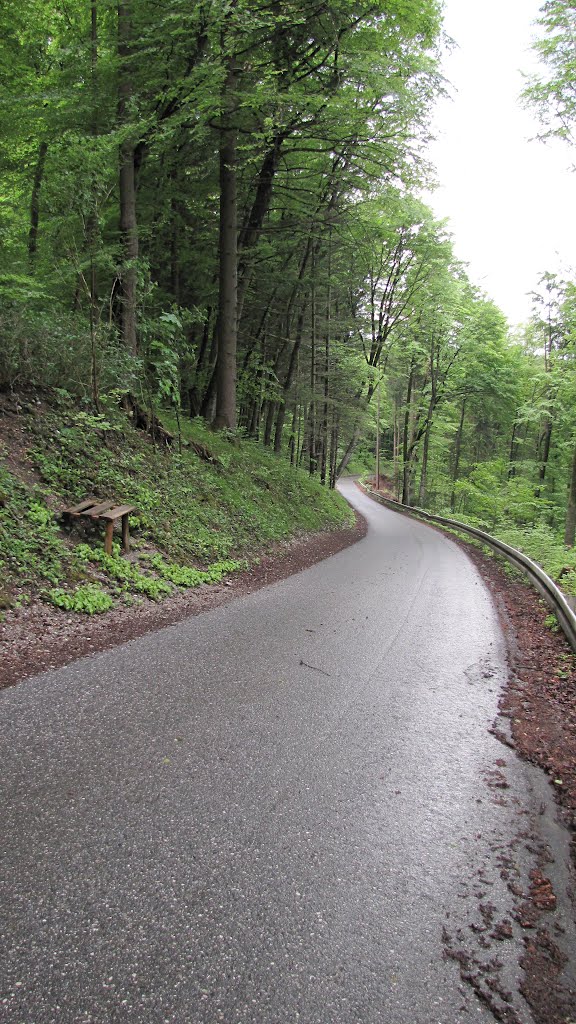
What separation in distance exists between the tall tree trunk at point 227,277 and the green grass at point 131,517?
1148mm

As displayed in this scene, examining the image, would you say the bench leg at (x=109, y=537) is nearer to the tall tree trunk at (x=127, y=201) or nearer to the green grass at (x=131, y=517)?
the green grass at (x=131, y=517)

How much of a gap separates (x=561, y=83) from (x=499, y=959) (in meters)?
14.2

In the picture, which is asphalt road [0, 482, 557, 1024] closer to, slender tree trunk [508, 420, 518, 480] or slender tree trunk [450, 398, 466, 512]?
slender tree trunk [508, 420, 518, 480]

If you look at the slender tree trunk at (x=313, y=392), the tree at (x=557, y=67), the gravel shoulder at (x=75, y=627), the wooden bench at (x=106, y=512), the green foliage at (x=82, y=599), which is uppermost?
the tree at (x=557, y=67)

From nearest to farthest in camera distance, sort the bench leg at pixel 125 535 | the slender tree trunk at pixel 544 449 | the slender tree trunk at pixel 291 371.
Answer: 1. the bench leg at pixel 125 535
2. the slender tree trunk at pixel 291 371
3. the slender tree trunk at pixel 544 449

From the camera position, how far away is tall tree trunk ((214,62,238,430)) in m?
10.5

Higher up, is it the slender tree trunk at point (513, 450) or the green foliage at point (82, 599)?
the slender tree trunk at point (513, 450)

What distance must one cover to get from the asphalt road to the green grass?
1.23 m

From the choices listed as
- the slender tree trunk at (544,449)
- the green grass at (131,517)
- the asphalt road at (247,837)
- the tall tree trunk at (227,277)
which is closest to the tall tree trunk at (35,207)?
the tall tree trunk at (227,277)

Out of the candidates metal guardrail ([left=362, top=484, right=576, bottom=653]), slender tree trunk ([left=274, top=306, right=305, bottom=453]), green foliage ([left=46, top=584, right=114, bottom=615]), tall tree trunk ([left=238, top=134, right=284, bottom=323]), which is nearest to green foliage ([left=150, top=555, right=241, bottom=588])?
green foliage ([left=46, top=584, right=114, bottom=615])

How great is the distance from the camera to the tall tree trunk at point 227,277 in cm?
1050

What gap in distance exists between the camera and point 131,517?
6465 millimetres

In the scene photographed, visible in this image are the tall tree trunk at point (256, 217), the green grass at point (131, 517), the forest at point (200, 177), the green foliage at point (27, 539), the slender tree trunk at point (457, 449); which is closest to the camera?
the green foliage at point (27, 539)

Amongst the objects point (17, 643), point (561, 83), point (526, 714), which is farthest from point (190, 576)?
point (561, 83)
